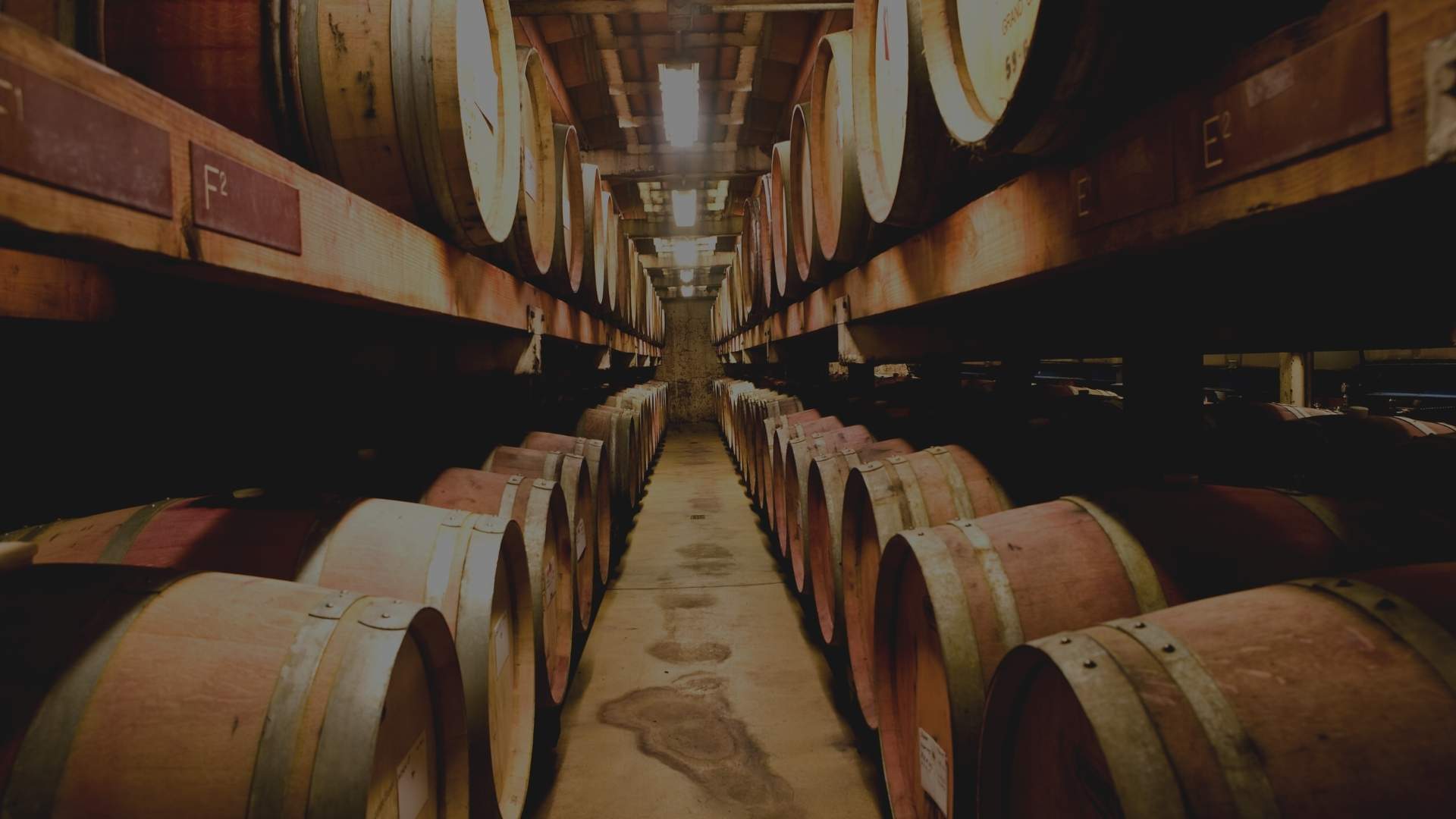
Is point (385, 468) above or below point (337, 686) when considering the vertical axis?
above

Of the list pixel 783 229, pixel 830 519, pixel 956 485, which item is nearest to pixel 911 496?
pixel 956 485

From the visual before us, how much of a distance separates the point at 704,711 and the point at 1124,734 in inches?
99.9

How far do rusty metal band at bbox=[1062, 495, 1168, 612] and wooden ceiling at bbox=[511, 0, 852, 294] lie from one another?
242 inches

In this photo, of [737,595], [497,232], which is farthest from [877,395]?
[497,232]

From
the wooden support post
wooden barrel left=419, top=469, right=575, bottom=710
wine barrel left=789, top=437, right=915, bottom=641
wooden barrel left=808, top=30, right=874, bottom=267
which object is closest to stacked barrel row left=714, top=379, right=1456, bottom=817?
wine barrel left=789, top=437, right=915, bottom=641

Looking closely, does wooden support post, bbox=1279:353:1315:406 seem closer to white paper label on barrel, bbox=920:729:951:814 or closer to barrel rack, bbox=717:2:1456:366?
barrel rack, bbox=717:2:1456:366

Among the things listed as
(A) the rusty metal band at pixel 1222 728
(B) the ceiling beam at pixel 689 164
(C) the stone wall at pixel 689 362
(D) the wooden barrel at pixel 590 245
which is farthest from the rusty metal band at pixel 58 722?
(C) the stone wall at pixel 689 362

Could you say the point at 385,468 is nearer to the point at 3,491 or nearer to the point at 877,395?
the point at 3,491

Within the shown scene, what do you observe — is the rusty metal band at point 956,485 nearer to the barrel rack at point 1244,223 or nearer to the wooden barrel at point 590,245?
the barrel rack at point 1244,223

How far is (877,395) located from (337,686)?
4.54m

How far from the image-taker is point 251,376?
1.97 metres

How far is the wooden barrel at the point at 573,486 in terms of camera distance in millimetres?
3197

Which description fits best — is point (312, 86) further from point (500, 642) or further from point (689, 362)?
point (689, 362)

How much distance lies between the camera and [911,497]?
2.28 metres
